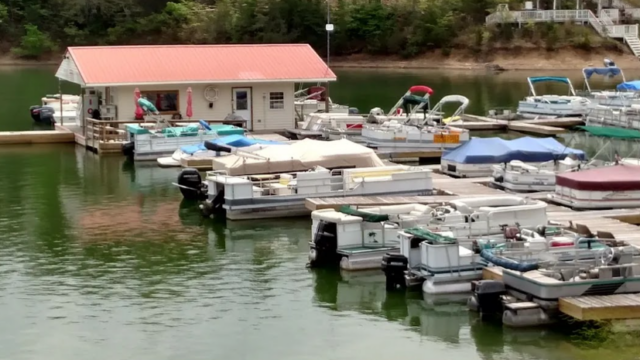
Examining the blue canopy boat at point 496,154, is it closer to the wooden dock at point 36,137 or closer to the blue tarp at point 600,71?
the wooden dock at point 36,137

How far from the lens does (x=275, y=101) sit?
44188 millimetres

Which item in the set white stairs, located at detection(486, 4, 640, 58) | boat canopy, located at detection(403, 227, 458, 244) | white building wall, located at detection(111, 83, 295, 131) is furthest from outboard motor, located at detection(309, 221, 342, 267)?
white stairs, located at detection(486, 4, 640, 58)

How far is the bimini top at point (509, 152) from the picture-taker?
31719mm

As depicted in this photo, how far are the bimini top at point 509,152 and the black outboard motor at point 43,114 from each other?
23991 millimetres

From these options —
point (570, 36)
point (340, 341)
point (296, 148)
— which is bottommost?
point (340, 341)

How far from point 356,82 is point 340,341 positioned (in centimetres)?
5646

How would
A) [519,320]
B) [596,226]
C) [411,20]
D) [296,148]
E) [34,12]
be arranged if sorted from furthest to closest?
[34,12] → [411,20] → [296,148] → [596,226] → [519,320]

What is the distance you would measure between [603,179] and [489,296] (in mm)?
8680

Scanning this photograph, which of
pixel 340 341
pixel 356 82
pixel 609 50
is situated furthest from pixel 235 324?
pixel 609 50

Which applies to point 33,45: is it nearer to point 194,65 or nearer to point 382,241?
point 194,65

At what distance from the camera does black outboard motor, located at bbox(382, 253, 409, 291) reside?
21344 millimetres

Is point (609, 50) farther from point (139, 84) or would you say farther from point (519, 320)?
point (519, 320)

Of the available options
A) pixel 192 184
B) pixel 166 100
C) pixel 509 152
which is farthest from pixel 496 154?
→ pixel 166 100

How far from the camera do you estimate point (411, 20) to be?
90.9 meters
